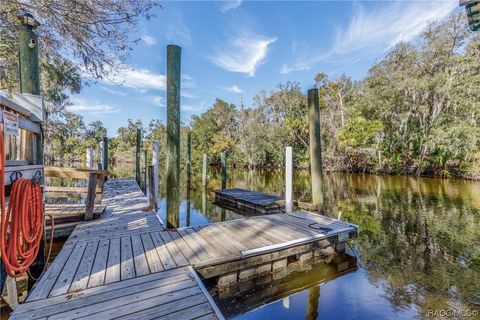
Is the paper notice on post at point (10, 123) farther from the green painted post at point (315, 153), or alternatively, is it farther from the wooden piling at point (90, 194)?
the green painted post at point (315, 153)

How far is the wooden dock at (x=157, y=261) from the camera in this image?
75.4 inches

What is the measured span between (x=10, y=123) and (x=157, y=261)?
6.30 ft

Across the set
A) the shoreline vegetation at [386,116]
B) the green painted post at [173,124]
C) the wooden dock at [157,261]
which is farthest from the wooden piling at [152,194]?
the shoreline vegetation at [386,116]

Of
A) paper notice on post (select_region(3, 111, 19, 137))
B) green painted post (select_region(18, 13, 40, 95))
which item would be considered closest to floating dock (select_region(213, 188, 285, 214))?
green painted post (select_region(18, 13, 40, 95))

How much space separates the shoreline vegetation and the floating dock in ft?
21.9

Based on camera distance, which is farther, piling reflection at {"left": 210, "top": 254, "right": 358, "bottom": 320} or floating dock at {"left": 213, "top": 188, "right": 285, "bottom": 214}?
floating dock at {"left": 213, "top": 188, "right": 285, "bottom": 214}

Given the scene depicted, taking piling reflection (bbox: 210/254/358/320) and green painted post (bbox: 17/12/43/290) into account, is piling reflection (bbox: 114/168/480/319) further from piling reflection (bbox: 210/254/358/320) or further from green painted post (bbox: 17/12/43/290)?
green painted post (bbox: 17/12/43/290)

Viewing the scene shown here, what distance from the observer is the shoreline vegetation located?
1441 cm

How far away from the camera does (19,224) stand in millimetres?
1941

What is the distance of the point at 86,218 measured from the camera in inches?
177

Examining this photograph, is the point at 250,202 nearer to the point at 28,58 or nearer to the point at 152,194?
the point at 152,194

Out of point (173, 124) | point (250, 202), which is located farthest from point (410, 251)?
point (173, 124)

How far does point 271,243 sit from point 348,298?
122cm

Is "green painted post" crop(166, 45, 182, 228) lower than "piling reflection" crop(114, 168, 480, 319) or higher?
higher
